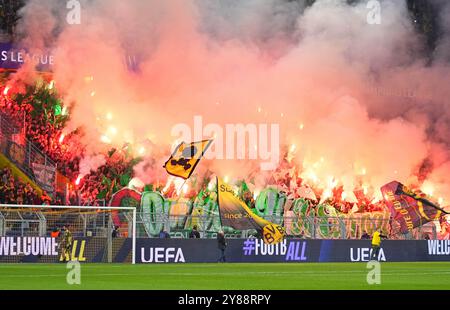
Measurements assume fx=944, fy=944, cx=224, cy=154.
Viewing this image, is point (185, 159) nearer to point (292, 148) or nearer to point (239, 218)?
point (239, 218)

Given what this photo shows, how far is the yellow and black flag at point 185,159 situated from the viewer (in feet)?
132

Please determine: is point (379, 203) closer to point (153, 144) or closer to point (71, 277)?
point (153, 144)

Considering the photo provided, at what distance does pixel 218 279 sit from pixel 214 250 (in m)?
13.5

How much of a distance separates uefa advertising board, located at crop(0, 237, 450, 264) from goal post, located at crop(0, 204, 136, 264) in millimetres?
37

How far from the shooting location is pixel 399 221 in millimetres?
44688

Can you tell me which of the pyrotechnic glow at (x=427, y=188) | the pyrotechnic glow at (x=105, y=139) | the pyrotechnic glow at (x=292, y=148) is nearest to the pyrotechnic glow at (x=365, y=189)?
the pyrotechnic glow at (x=427, y=188)

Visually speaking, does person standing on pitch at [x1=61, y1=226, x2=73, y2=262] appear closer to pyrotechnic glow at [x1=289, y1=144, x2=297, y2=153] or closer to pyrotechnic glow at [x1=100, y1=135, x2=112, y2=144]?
pyrotechnic glow at [x1=100, y1=135, x2=112, y2=144]

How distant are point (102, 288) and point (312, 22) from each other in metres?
36.8

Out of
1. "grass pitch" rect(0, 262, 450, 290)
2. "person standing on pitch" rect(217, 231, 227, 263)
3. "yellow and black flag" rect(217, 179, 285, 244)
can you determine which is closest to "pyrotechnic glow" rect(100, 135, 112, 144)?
"yellow and black flag" rect(217, 179, 285, 244)

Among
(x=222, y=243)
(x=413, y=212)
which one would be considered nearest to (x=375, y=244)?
(x=222, y=243)

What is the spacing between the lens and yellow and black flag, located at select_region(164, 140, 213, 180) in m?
40.1

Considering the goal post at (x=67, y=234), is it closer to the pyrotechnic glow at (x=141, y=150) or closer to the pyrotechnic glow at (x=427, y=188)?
the pyrotechnic glow at (x=141, y=150)
